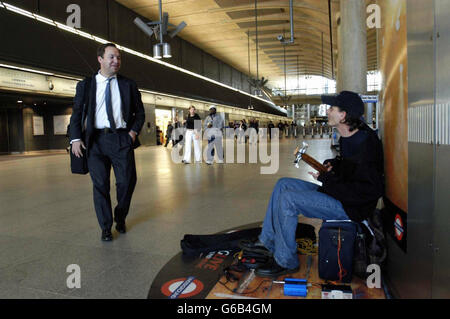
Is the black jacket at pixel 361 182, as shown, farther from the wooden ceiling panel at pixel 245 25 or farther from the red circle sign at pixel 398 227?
the wooden ceiling panel at pixel 245 25

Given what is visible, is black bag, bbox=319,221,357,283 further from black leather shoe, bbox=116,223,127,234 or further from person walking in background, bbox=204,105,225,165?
person walking in background, bbox=204,105,225,165

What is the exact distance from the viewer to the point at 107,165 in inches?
132

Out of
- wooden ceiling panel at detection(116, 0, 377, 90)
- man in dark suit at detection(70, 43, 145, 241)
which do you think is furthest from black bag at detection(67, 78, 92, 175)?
wooden ceiling panel at detection(116, 0, 377, 90)

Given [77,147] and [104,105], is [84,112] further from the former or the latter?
[77,147]

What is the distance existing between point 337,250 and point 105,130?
2318mm

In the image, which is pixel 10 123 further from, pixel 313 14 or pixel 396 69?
pixel 396 69

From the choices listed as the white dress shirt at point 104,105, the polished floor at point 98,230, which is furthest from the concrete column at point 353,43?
the white dress shirt at point 104,105

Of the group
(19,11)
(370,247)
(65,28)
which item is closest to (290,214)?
(370,247)

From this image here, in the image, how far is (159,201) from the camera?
489 cm

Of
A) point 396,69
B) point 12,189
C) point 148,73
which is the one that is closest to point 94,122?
point 396,69

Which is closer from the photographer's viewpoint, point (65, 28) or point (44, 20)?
point (44, 20)

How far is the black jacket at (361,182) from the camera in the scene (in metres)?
2.05

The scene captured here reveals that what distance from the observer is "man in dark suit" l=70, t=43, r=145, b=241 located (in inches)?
125

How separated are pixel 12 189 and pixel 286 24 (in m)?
19.6
